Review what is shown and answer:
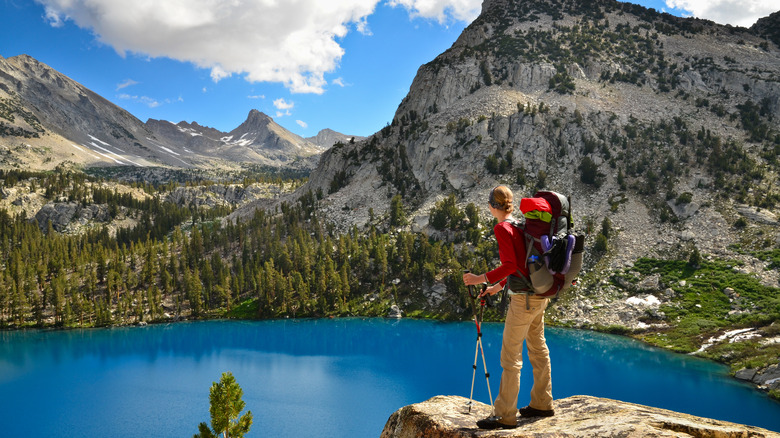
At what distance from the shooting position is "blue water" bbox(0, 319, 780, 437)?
3756cm

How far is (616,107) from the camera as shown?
3981 inches

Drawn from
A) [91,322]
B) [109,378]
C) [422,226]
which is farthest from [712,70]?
[91,322]

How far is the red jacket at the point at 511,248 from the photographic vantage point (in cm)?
614

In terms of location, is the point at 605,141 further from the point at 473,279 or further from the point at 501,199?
the point at 473,279

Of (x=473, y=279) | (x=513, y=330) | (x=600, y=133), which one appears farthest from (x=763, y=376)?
(x=600, y=133)

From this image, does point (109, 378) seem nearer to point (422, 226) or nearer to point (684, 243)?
point (422, 226)

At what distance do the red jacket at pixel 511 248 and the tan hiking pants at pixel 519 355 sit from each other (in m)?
0.50

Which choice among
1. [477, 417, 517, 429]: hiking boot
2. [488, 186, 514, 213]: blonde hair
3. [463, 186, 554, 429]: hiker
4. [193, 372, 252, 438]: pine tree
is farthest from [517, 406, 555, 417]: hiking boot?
[193, 372, 252, 438]: pine tree

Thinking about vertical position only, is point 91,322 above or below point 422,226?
below

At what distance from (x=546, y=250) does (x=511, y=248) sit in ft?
1.65

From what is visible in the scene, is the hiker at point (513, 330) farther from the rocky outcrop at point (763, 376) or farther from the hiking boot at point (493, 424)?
the rocky outcrop at point (763, 376)

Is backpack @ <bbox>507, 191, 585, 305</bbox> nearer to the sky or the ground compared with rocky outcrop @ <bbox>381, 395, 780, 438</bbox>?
nearer to the sky

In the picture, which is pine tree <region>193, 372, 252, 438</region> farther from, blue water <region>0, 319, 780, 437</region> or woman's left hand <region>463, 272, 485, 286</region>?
woman's left hand <region>463, 272, 485, 286</region>

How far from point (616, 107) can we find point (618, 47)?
2904cm
